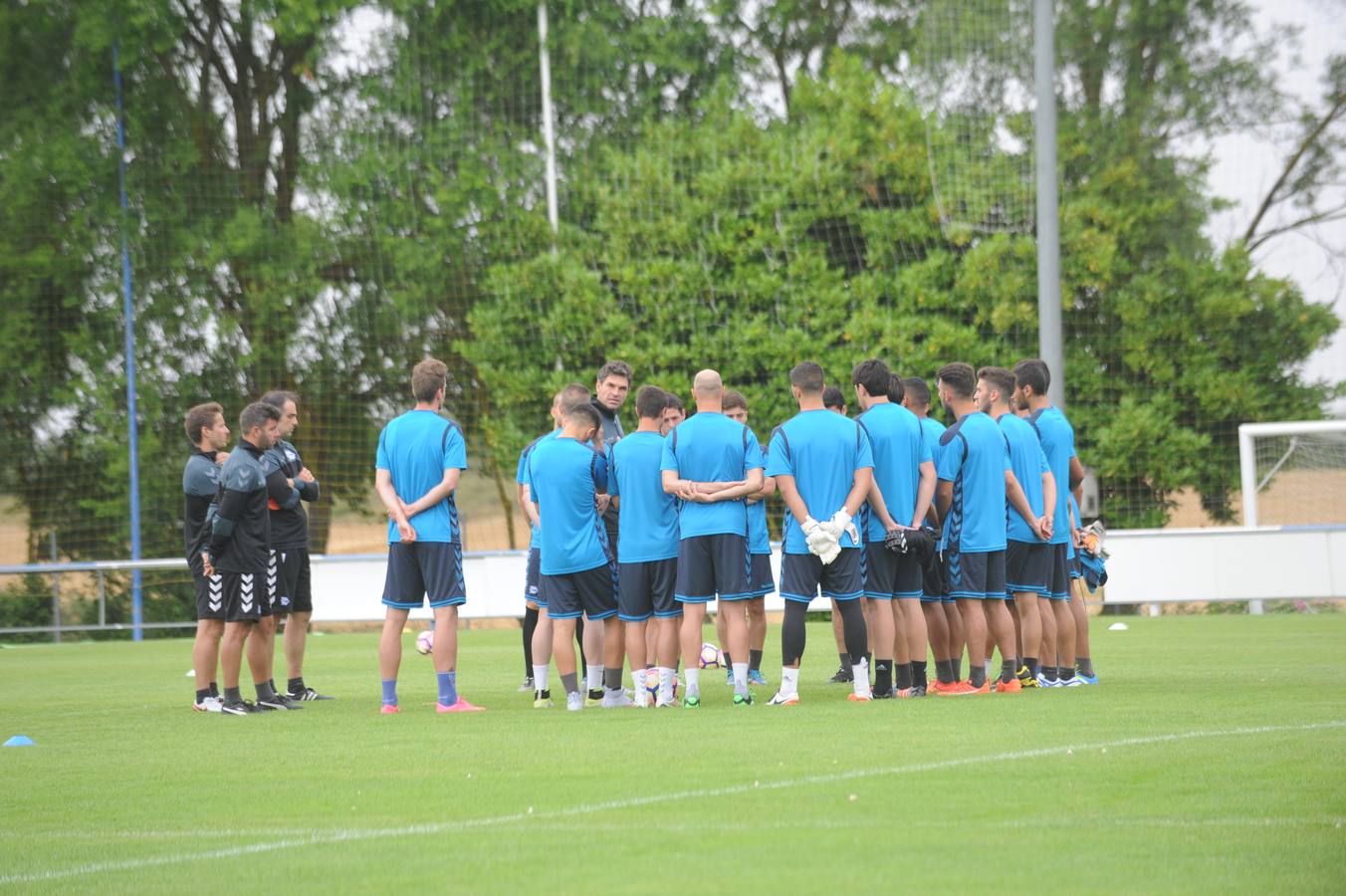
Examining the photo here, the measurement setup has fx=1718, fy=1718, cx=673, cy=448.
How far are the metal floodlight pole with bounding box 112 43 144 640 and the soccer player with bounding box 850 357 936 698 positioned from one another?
15968mm

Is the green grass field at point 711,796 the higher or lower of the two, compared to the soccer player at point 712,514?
lower

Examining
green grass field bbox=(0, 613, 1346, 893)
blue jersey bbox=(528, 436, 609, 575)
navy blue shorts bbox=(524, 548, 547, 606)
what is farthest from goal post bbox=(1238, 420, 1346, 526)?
blue jersey bbox=(528, 436, 609, 575)

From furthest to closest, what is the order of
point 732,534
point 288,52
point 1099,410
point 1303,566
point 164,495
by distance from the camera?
1. point 288,52
2. point 164,495
3. point 1099,410
4. point 1303,566
5. point 732,534

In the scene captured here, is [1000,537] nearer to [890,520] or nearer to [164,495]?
[890,520]

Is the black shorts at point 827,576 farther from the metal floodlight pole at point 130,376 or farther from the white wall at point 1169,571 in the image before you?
the metal floodlight pole at point 130,376

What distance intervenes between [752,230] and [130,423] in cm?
958

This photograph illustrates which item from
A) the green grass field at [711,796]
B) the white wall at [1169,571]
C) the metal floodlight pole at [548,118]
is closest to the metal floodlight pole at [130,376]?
the white wall at [1169,571]

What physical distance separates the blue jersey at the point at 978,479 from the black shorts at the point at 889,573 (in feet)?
1.25

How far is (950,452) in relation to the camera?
412 inches

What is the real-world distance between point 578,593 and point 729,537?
1.02 m

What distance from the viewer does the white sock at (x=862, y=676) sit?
10031mm

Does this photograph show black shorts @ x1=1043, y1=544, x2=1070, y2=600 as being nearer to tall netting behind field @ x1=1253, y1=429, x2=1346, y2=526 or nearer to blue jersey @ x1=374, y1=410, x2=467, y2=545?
blue jersey @ x1=374, y1=410, x2=467, y2=545

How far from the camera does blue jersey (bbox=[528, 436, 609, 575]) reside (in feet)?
33.4

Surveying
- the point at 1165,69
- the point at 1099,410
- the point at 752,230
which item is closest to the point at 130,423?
the point at 752,230
